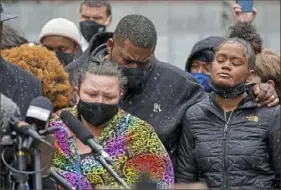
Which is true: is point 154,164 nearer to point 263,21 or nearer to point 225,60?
point 225,60

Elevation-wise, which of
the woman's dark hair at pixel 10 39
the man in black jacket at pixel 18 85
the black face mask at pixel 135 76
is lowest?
the black face mask at pixel 135 76

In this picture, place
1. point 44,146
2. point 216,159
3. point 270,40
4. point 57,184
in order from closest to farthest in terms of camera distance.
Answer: point 44,146, point 57,184, point 216,159, point 270,40

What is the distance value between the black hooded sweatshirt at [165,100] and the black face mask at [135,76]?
0.11 metres

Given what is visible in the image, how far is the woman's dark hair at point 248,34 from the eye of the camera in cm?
832

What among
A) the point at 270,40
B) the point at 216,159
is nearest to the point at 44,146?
the point at 216,159

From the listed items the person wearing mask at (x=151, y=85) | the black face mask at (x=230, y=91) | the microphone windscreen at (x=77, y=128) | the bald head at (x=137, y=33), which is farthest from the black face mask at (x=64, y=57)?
the microphone windscreen at (x=77, y=128)

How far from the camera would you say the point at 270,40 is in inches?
612

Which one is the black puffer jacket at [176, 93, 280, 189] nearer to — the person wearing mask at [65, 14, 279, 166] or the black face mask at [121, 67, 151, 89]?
the person wearing mask at [65, 14, 279, 166]

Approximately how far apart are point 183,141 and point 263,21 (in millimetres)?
8457

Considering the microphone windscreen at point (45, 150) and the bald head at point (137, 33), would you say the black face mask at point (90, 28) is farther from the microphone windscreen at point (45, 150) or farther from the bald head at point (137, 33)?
the microphone windscreen at point (45, 150)

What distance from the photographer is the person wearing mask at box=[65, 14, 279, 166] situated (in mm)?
7340

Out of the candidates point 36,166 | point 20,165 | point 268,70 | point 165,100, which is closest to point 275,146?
point 165,100

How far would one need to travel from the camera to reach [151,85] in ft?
24.7

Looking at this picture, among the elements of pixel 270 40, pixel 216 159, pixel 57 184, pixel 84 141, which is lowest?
pixel 270 40
